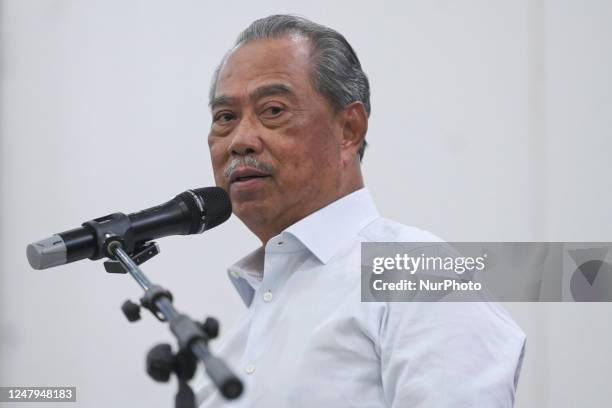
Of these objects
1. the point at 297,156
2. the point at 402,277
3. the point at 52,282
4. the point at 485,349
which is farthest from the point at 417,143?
the point at 52,282

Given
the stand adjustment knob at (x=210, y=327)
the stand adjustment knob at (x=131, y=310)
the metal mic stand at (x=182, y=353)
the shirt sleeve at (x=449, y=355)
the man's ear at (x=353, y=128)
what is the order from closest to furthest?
the metal mic stand at (x=182, y=353) < the stand adjustment knob at (x=210, y=327) < the stand adjustment knob at (x=131, y=310) < the shirt sleeve at (x=449, y=355) < the man's ear at (x=353, y=128)

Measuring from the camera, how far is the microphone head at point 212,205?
121 cm

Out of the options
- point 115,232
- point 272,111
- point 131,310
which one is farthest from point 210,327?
point 272,111

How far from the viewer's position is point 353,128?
65.7 inches

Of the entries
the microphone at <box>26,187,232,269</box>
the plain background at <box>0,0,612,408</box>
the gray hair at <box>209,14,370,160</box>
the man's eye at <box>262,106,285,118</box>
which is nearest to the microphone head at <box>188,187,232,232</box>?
the microphone at <box>26,187,232,269</box>

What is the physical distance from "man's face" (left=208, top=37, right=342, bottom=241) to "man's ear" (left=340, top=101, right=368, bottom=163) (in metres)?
0.03

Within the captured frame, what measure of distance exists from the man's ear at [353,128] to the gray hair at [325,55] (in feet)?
0.06

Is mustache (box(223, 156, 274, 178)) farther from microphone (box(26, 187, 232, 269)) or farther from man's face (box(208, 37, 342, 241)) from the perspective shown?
microphone (box(26, 187, 232, 269))

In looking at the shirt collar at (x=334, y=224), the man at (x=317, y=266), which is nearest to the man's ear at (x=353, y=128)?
the man at (x=317, y=266)

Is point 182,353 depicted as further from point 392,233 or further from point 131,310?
point 392,233

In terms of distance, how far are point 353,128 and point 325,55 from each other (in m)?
0.18

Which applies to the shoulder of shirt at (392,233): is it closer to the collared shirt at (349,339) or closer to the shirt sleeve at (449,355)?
the collared shirt at (349,339)

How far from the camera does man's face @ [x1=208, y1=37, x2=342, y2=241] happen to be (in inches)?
59.3

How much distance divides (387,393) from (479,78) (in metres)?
1.23
